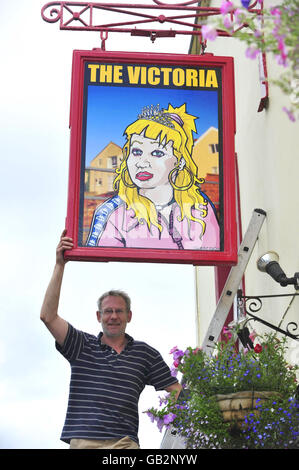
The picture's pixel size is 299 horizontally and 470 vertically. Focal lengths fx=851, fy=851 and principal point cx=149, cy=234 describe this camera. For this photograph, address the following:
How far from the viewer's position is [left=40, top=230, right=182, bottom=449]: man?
17.7 feet

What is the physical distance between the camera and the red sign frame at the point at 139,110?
5973mm

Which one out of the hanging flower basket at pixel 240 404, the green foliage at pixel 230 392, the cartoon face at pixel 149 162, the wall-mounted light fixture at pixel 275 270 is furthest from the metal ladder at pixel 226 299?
the hanging flower basket at pixel 240 404

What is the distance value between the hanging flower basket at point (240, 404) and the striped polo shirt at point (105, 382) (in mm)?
940

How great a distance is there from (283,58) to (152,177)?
360cm

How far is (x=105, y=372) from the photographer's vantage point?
5.60 meters

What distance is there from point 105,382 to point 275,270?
57.7 inches

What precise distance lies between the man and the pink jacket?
0.90ft

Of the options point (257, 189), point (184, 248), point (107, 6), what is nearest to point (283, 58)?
point (184, 248)

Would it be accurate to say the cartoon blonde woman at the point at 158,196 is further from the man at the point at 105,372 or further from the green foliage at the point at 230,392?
the green foliage at the point at 230,392

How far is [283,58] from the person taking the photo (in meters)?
2.73

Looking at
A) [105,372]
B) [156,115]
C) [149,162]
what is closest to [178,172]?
[149,162]

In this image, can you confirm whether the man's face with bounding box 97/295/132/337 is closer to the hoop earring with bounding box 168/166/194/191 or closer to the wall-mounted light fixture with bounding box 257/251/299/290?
the hoop earring with bounding box 168/166/194/191

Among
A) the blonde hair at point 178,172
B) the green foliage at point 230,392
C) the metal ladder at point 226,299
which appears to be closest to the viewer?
the green foliage at point 230,392
